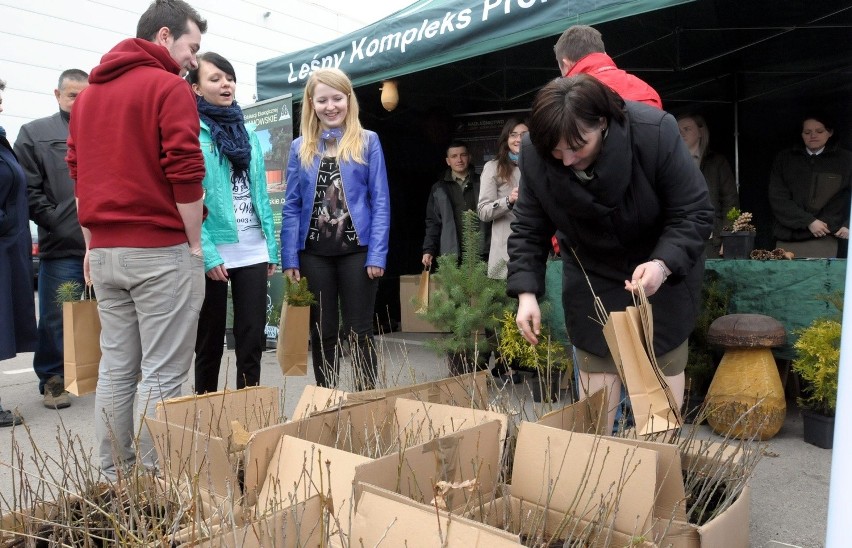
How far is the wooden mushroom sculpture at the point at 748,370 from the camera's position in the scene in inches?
133

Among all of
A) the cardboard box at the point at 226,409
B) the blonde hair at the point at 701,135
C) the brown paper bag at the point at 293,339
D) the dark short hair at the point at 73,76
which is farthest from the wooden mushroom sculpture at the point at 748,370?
the dark short hair at the point at 73,76

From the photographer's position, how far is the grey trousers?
8.07ft

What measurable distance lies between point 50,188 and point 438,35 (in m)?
2.78

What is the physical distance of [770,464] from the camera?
3131mm

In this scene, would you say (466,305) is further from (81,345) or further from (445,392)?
(81,345)

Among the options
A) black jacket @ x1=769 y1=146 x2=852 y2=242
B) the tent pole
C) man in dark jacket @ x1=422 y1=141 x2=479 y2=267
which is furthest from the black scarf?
black jacket @ x1=769 y1=146 x2=852 y2=242

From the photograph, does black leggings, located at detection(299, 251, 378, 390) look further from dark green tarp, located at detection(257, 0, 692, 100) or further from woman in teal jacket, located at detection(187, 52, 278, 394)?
dark green tarp, located at detection(257, 0, 692, 100)

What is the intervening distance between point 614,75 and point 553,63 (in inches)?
138

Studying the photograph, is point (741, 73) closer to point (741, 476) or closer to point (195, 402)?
point (741, 476)

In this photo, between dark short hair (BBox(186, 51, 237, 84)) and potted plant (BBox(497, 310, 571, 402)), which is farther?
potted plant (BBox(497, 310, 571, 402))

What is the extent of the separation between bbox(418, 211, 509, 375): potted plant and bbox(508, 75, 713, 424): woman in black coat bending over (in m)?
2.01

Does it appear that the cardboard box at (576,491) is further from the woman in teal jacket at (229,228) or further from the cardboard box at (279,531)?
the woman in teal jacket at (229,228)

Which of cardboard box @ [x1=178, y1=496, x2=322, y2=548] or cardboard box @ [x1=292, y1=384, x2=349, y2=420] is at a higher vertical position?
cardboard box @ [x1=292, y1=384, x2=349, y2=420]

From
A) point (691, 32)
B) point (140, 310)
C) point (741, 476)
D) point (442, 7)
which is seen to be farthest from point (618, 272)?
point (691, 32)
